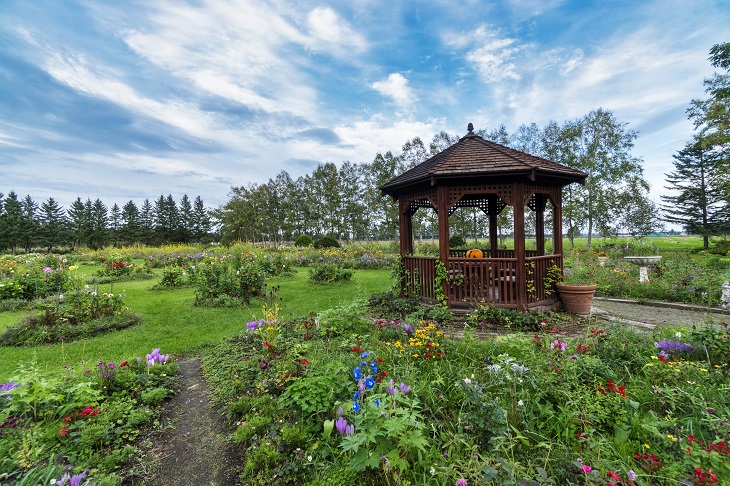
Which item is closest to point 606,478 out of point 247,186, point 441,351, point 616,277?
point 441,351

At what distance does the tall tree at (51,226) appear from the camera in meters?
41.1

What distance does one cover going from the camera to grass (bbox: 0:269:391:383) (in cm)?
418

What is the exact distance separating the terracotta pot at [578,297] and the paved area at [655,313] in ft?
1.28

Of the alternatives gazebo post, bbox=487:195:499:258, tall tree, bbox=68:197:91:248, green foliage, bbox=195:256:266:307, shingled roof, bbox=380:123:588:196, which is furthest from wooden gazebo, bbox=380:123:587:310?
tall tree, bbox=68:197:91:248

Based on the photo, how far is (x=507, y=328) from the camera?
202 inches

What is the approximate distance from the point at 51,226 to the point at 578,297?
61932mm

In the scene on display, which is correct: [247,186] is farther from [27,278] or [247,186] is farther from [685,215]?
[685,215]

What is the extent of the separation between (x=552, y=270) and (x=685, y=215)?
32.7m

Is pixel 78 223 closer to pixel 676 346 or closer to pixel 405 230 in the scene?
pixel 405 230

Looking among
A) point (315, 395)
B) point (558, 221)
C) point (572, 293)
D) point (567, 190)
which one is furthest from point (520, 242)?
point (567, 190)

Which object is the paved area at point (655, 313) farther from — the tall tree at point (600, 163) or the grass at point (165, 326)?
the tall tree at point (600, 163)

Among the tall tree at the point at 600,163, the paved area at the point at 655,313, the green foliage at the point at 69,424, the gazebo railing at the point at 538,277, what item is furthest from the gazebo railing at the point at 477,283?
the tall tree at the point at 600,163

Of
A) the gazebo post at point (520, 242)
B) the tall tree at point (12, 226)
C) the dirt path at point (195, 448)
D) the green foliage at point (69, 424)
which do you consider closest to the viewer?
the green foliage at point (69, 424)

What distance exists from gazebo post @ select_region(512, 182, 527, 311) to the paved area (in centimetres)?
168
